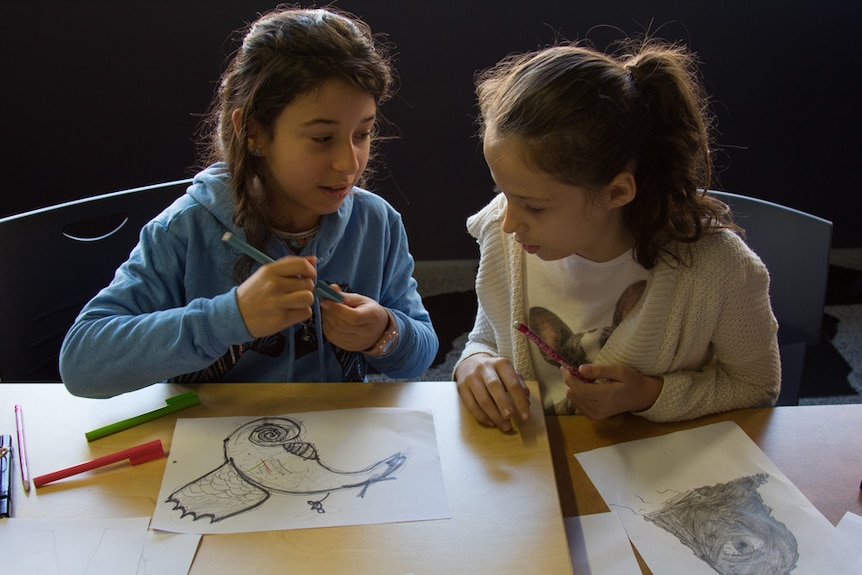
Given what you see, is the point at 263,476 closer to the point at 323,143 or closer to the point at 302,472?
the point at 302,472

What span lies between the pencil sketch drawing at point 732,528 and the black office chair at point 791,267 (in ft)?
1.35

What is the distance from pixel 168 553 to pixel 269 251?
19.0 inches

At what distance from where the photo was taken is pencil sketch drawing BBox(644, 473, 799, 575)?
743 mm

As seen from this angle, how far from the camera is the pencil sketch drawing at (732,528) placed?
74 cm

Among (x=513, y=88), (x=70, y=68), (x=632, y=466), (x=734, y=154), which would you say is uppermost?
(x=513, y=88)

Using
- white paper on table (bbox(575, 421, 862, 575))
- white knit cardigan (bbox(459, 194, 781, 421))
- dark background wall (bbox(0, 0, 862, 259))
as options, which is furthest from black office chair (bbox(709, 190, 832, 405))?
dark background wall (bbox(0, 0, 862, 259))

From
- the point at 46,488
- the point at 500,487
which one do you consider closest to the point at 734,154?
the point at 500,487

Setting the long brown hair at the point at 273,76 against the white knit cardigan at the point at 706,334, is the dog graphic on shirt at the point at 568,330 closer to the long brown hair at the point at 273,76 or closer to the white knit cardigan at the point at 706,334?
the white knit cardigan at the point at 706,334

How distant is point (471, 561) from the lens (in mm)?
684

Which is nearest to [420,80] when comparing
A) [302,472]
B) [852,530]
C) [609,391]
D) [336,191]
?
[336,191]

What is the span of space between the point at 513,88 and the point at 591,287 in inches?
12.5

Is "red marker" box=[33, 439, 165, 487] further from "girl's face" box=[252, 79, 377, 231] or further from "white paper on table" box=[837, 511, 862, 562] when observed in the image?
"white paper on table" box=[837, 511, 862, 562]

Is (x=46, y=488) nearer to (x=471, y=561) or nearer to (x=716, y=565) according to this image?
(x=471, y=561)

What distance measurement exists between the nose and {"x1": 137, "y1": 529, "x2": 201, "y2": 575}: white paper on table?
0.49 m
